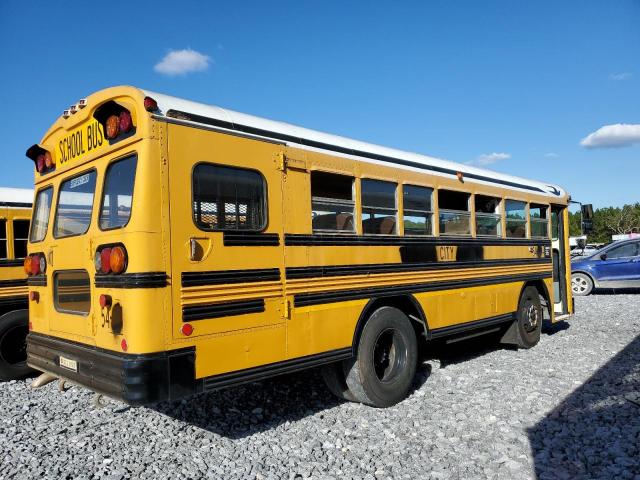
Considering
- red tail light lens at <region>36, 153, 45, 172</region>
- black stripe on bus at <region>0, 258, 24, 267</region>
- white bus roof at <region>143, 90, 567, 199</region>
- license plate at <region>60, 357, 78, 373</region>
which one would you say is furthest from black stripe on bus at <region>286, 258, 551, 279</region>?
black stripe on bus at <region>0, 258, 24, 267</region>

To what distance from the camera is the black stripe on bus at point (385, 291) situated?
4169 millimetres

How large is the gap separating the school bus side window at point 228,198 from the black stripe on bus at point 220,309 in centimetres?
52

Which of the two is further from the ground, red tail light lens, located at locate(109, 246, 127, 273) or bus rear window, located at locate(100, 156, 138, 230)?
bus rear window, located at locate(100, 156, 138, 230)

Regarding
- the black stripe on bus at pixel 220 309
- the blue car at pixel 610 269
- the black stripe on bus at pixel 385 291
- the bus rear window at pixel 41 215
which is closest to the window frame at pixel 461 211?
the black stripe on bus at pixel 385 291

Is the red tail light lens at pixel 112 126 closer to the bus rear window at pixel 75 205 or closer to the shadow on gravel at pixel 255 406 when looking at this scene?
the bus rear window at pixel 75 205

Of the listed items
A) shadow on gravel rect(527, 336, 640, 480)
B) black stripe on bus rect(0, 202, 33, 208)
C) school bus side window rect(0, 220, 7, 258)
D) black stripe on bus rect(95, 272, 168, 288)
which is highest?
black stripe on bus rect(0, 202, 33, 208)

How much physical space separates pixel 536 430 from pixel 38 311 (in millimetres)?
4232

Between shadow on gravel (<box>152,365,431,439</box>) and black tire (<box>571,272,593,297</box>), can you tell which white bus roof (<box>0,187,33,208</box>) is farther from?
black tire (<box>571,272,593,297</box>)

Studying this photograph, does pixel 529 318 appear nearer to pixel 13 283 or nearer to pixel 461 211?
pixel 461 211

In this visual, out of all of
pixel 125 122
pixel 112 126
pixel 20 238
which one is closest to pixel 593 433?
pixel 125 122

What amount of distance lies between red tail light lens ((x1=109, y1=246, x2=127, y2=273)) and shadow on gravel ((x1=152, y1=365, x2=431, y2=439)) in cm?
171

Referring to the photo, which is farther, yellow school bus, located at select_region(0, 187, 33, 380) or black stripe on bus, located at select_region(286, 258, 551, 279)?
yellow school bus, located at select_region(0, 187, 33, 380)

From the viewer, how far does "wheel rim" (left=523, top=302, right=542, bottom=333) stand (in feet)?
23.6

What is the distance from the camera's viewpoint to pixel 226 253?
11.9 feet
